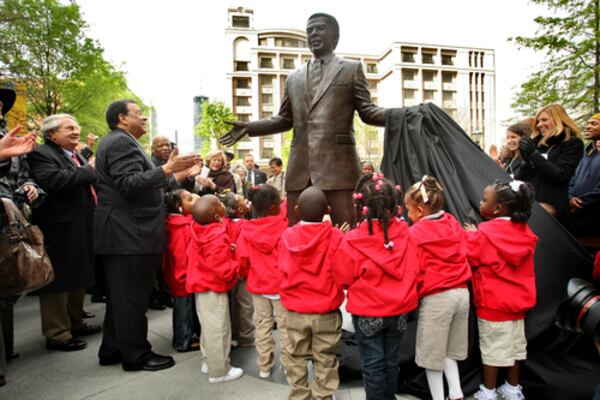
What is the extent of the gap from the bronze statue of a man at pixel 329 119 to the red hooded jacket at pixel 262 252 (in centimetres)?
63

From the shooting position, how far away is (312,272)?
2.49m

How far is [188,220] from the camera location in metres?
3.70

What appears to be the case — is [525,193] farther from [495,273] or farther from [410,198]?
[410,198]

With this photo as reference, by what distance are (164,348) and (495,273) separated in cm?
300

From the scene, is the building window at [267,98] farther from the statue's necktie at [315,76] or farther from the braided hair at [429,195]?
the braided hair at [429,195]

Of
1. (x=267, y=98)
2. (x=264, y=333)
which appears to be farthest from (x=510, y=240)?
(x=267, y=98)

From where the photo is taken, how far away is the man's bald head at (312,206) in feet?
8.25

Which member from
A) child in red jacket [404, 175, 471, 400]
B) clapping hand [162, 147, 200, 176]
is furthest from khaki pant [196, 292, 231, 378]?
child in red jacket [404, 175, 471, 400]

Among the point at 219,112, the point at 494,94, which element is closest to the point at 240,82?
the point at 219,112

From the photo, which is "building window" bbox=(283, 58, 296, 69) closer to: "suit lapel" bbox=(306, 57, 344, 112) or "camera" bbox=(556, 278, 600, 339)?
"suit lapel" bbox=(306, 57, 344, 112)

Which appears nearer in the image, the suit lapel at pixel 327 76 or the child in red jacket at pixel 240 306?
the suit lapel at pixel 327 76

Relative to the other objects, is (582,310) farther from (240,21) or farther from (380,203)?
(240,21)

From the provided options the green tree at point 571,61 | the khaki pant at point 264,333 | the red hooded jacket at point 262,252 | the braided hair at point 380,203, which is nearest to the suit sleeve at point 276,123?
the red hooded jacket at point 262,252

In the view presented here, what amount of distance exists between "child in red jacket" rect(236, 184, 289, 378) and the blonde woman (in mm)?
2099
